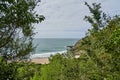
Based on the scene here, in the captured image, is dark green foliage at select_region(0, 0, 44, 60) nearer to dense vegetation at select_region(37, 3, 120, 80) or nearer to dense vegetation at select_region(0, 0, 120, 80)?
dense vegetation at select_region(0, 0, 120, 80)

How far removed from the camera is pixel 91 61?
2267cm

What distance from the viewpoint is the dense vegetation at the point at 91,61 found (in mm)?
6621

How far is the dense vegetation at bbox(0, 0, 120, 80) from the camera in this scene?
21.7ft

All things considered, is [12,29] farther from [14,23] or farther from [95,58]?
[95,58]

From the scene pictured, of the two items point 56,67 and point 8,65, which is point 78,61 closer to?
point 56,67

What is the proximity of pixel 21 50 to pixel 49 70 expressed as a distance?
2491cm

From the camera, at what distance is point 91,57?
73.4ft

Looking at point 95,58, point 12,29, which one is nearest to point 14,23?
point 12,29

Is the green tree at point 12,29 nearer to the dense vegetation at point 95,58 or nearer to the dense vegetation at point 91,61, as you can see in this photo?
the dense vegetation at point 91,61

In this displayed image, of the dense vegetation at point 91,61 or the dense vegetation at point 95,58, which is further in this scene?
the dense vegetation at point 95,58

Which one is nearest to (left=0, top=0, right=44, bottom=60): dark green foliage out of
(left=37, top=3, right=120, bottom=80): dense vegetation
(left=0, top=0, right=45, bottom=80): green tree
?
(left=0, top=0, right=45, bottom=80): green tree

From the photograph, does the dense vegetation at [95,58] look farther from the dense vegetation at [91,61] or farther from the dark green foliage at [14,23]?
the dark green foliage at [14,23]

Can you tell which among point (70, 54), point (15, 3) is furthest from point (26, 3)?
point (70, 54)

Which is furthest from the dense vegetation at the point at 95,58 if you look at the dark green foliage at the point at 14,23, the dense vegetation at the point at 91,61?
the dark green foliage at the point at 14,23
